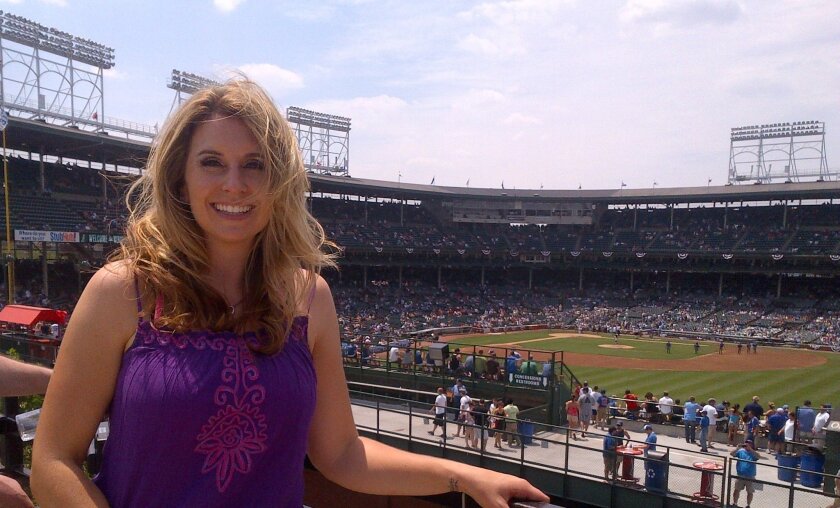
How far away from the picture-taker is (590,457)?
11094 mm

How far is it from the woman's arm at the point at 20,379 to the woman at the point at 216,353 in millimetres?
818

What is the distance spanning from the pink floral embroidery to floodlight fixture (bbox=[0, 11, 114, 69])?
150 ft

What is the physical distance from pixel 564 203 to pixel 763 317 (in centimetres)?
2417

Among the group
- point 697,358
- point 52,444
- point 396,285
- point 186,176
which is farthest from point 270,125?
point 396,285

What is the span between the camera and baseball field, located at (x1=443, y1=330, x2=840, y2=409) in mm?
→ 24484

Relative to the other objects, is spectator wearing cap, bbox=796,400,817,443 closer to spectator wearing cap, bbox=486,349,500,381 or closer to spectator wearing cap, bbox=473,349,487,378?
spectator wearing cap, bbox=486,349,500,381

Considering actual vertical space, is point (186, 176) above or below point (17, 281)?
above

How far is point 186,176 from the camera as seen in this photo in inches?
69.2

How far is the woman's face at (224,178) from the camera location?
1.72 meters

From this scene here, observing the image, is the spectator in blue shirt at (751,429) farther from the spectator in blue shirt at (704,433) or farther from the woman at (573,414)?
the woman at (573,414)

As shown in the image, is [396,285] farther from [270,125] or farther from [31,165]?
[270,125]

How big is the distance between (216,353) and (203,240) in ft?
1.24

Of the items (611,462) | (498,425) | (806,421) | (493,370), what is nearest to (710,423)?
(806,421)

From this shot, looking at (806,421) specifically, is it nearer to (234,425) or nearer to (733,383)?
(733,383)
